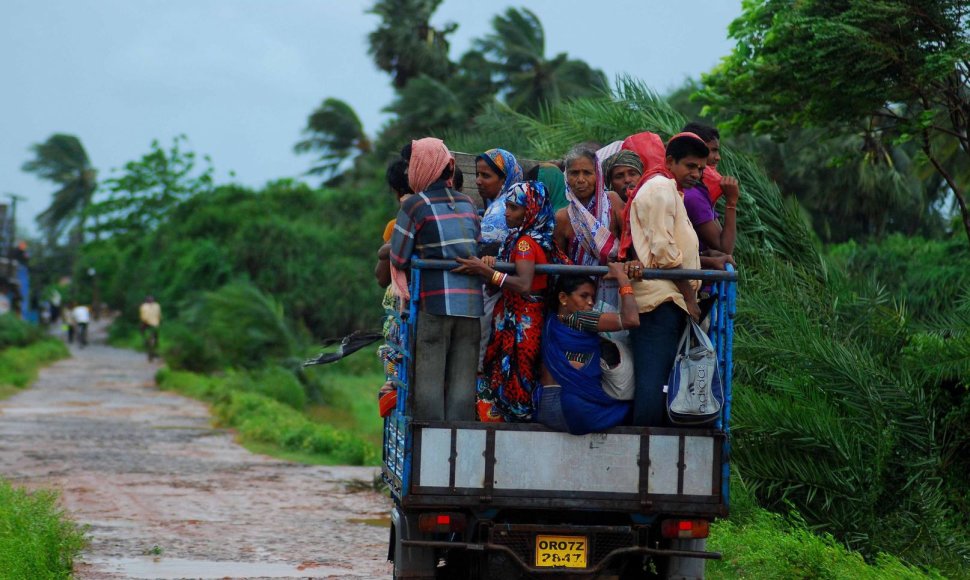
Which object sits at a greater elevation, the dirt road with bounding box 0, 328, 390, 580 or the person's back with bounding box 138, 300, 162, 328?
the person's back with bounding box 138, 300, 162, 328

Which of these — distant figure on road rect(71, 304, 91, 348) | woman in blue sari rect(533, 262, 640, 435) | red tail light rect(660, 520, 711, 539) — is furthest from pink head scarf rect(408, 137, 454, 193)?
distant figure on road rect(71, 304, 91, 348)

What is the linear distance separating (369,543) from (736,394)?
3.02m

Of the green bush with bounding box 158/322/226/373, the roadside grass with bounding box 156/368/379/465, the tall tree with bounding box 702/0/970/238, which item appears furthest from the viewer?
the green bush with bounding box 158/322/226/373

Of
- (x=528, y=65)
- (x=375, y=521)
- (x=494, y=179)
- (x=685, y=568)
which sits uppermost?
(x=528, y=65)

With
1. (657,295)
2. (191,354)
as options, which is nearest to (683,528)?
(657,295)

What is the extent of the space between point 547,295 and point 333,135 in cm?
4121

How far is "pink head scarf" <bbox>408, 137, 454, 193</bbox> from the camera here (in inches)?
239

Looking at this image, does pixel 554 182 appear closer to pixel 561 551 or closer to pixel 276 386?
pixel 561 551

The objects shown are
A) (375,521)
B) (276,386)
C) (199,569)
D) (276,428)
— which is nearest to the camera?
(199,569)

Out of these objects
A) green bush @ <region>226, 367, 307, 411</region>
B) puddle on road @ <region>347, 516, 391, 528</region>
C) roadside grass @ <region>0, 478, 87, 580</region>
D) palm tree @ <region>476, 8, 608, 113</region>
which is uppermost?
palm tree @ <region>476, 8, 608, 113</region>

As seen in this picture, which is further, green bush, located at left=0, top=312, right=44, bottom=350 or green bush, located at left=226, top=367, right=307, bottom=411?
green bush, located at left=0, top=312, right=44, bottom=350

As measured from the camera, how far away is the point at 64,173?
74.2 metres

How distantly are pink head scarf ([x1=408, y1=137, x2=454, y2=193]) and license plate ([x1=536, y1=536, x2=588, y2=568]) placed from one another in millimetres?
1812

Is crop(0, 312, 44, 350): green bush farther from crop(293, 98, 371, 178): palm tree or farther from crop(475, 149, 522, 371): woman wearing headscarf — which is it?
crop(475, 149, 522, 371): woman wearing headscarf
